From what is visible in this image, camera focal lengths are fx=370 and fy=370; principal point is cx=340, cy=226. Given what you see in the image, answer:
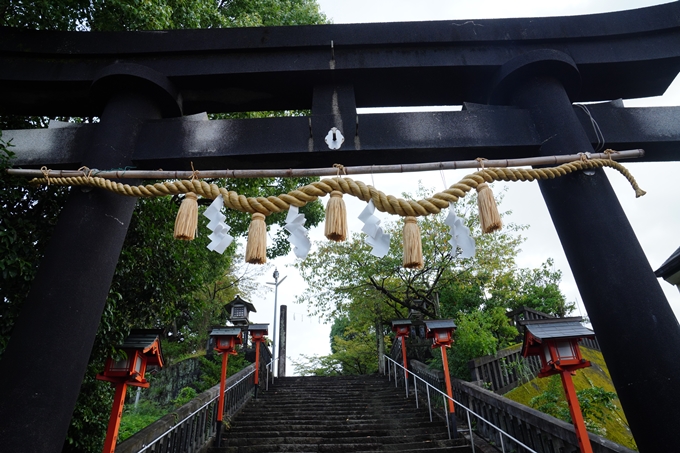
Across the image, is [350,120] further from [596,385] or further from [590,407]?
[596,385]

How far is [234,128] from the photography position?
3100mm

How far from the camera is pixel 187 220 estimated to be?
2.44m

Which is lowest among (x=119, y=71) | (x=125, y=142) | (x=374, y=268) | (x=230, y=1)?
(x=125, y=142)

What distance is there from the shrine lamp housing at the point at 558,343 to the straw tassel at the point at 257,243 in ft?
12.6

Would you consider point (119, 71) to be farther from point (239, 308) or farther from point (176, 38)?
point (239, 308)

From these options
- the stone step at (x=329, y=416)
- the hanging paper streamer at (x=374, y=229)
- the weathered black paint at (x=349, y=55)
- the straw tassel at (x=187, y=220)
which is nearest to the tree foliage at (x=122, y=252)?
the weathered black paint at (x=349, y=55)

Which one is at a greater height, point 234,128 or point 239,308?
point 239,308

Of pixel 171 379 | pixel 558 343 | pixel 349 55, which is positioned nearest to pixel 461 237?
pixel 349 55

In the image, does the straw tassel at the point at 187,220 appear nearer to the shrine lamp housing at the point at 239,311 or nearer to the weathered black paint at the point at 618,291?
the weathered black paint at the point at 618,291

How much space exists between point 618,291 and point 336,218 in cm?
182

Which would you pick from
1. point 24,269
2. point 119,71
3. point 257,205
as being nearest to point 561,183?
point 257,205

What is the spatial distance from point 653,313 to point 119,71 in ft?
13.8

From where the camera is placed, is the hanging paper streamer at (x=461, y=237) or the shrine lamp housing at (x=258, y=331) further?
the shrine lamp housing at (x=258, y=331)

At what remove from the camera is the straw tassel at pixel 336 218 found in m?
2.31
